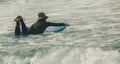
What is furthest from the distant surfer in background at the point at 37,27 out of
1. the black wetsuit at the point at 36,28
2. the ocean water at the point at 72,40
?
the ocean water at the point at 72,40

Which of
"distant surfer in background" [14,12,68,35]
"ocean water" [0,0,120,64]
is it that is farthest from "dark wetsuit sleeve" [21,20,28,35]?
"ocean water" [0,0,120,64]

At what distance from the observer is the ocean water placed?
34.5 feet

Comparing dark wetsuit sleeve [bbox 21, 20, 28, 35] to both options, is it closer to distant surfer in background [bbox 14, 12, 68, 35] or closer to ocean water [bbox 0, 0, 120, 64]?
distant surfer in background [bbox 14, 12, 68, 35]

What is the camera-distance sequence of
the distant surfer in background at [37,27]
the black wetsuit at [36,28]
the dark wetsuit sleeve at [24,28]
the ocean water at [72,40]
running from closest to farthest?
the ocean water at [72,40] < the dark wetsuit sleeve at [24,28] < the distant surfer in background at [37,27] < the black wetsuit at [36,28]

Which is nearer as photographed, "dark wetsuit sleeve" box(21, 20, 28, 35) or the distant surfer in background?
"dark wetsuit sleeve" box(21, 20, 28, 35)

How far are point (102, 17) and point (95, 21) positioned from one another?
87 centimetres

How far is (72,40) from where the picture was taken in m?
12.3

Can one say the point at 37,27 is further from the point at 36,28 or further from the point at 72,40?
the point at 72,40

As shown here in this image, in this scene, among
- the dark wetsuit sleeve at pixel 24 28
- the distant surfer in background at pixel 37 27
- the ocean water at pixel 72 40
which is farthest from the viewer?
the distant surfer in background at pixel 37 27

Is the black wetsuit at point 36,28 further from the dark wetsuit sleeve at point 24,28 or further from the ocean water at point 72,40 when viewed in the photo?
the ocean water at point 72,40

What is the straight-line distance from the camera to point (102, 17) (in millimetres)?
16000

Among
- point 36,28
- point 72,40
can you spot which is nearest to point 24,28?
point 36,28

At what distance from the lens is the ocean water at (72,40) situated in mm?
10508

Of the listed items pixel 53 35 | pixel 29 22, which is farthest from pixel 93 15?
pixel 53 35
